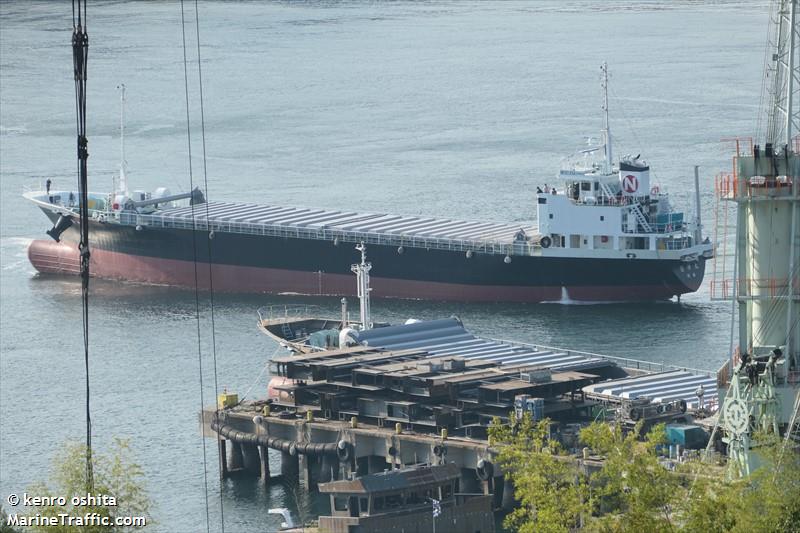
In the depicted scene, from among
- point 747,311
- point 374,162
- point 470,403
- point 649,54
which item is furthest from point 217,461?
point 649,54

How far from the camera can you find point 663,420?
39125mm

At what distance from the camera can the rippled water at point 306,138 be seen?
2042 inches

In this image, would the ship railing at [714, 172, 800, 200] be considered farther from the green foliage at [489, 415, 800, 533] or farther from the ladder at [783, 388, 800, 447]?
the green foliage at [489, 415, 800, 533]

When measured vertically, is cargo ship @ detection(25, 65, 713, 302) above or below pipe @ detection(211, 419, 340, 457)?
above

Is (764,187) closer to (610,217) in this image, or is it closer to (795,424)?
(795,424)

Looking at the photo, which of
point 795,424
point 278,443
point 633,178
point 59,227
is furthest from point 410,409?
point 59,227

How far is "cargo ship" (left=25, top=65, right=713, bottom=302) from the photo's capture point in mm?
64062

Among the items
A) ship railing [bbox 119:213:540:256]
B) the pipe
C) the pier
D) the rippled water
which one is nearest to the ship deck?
ship railing [bbox 119:213:540:256]

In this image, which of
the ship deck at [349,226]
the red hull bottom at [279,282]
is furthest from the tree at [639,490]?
the ship deck at [349,226]

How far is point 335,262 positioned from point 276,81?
55511mm

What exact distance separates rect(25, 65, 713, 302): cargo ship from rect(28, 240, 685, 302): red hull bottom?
0.11 feet

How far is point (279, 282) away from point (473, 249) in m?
7.23

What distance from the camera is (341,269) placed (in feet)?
221

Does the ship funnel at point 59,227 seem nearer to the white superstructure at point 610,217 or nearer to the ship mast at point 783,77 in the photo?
the white superstructure at point 610,217
